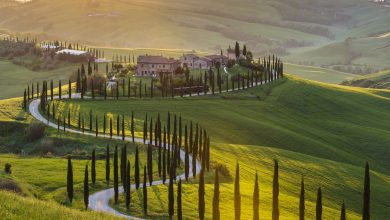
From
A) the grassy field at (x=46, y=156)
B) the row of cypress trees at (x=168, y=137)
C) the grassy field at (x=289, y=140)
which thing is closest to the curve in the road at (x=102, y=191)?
→ the row of cypress trees at (x=168, y=137)

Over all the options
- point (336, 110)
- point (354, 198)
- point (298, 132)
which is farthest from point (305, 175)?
point (336, 110)

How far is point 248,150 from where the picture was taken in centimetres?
11656

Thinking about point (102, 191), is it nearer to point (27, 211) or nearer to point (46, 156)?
point (46, 156)

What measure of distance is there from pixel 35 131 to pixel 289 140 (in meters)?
57.1

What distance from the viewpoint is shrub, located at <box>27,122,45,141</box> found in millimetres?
120750

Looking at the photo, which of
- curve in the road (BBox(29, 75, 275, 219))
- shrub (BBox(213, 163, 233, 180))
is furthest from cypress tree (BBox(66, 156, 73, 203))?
shrub (BBox(213, 163, 233, 180))

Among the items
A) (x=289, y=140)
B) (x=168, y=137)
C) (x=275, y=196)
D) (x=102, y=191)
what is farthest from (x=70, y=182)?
(x=289, y=140)

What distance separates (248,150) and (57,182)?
150 feet

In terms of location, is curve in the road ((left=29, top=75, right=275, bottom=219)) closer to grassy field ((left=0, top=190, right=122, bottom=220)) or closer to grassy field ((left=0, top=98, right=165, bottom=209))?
grassy field ((left=0, top=98, right=165, bottom=209))

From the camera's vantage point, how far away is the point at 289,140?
140250 millimetres

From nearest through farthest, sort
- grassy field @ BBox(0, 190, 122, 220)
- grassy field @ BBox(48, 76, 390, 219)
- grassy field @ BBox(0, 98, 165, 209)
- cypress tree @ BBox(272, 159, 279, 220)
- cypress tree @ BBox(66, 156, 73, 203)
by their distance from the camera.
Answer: grassy field @ BBox(0, 190, 122, 220) → cypress tree @ BBox(272, 159, 279, 220) → cypress tree @ BBox(66, 156, 73, 203) → grassy field @ BBox(0, 98, 165, 209) → grassy field @ BBox(48, 76, 390, 219)

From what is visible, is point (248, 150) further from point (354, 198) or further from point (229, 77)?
point (229, 77)

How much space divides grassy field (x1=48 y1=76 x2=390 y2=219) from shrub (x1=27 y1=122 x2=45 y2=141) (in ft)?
70.8

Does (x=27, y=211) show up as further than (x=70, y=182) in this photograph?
No
